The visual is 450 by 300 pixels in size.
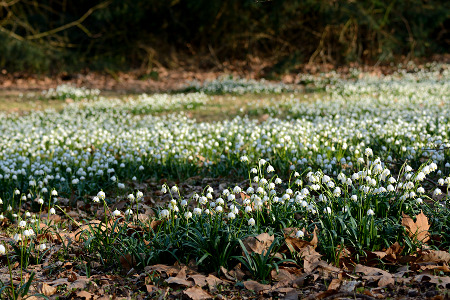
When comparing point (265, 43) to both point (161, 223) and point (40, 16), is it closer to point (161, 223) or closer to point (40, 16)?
point (40, 16)

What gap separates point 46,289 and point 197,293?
0.98 metres

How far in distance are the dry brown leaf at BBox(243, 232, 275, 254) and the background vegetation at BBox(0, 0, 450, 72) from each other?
43.5ft

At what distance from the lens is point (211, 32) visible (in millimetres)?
18734

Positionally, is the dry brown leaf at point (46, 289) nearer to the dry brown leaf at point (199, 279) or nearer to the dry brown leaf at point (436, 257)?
the dry brown leaf at point (199, 279)

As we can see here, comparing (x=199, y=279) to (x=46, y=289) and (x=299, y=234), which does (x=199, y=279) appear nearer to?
(x=299, y=234)

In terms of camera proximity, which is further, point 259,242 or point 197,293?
point 259,242

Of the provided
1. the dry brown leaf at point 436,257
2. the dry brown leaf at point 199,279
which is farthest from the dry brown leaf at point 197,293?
the dry brown leaf at point 436,257

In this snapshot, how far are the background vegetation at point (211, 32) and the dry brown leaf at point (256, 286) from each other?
13513mm

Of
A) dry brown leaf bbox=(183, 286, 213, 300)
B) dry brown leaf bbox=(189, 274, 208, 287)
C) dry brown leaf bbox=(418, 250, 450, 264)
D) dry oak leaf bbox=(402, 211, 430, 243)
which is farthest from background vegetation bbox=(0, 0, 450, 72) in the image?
dry brown leaf bbox=(183, 286, 213, 300)

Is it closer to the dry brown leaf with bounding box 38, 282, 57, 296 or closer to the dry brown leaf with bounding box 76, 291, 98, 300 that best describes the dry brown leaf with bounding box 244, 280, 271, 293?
the dry brown leaf with bounding box 76, 291, 98, 300

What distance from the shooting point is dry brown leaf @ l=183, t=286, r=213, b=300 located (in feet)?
8.75

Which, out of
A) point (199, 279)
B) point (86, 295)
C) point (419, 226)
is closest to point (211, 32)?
point (419, 226)

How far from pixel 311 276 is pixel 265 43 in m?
16.4

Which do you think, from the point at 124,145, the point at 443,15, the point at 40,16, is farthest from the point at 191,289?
the point at 40,16
